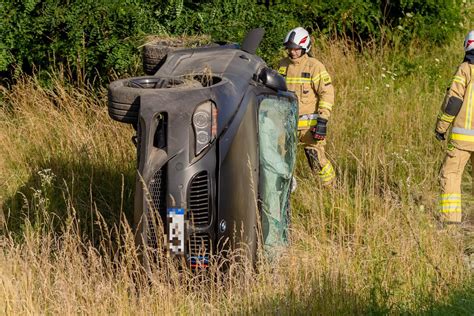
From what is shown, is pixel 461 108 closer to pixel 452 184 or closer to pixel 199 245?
pixel 452 184

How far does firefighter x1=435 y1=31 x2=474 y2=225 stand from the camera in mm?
8875

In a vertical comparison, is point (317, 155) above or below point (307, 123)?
below

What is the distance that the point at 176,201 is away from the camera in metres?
6.49

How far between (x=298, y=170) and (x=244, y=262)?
3.60 m

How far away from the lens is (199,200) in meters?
6.62

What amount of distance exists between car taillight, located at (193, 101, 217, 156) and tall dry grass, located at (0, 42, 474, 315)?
2.52ft

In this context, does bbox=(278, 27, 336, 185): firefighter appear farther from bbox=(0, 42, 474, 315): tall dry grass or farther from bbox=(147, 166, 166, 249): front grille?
bbox=(147, 166, 166, 249): front grille

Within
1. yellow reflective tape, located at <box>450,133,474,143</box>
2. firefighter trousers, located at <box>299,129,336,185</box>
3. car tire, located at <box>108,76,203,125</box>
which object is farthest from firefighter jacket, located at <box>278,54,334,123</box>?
car tire, located at <box>108,76,203,125</box>

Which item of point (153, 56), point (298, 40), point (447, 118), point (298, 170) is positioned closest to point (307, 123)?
point (298, 170)

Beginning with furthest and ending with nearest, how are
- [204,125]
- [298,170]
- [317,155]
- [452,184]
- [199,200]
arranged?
[298,170] → [317,155] → [452,184] → [199,200] → [204,125]

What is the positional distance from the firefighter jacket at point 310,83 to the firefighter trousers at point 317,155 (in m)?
0.24

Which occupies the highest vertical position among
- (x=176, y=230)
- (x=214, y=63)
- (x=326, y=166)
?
(x=214, y=63)

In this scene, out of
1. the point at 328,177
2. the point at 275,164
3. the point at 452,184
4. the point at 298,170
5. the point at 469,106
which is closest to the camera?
the point at 275,164

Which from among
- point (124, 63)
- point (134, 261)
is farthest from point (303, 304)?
point (124, 63)
